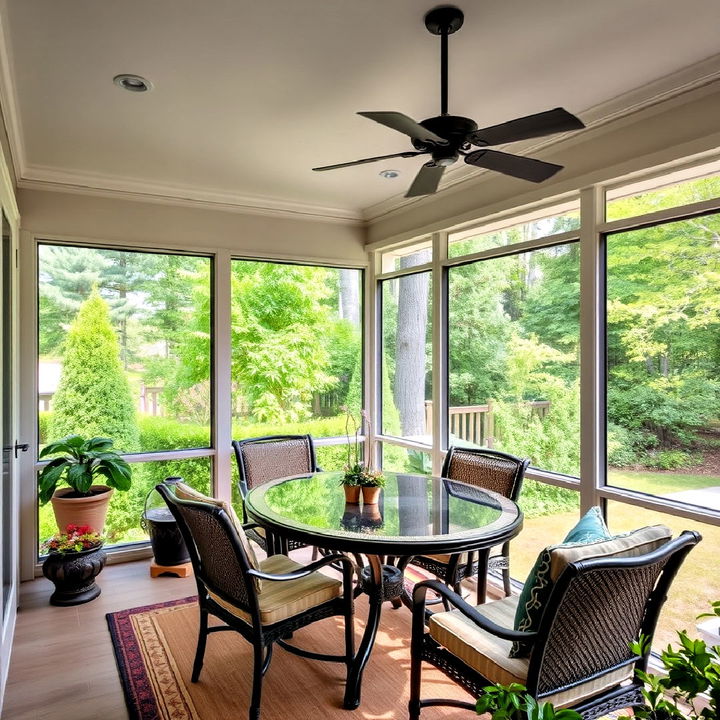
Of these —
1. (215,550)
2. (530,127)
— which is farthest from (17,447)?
(530,127)

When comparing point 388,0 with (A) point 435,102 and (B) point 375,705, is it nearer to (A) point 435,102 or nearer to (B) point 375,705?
(A) point 435,102

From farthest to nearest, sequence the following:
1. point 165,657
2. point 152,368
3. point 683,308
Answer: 1. point 152,368
2. point 165,657
3. point 683,308

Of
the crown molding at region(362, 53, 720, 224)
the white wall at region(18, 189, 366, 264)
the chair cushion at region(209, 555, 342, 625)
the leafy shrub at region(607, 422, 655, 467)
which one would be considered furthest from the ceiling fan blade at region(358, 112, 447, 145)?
the white wall at region(18, 189, 366, 264)

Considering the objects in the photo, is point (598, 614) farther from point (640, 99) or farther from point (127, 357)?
point (127, 357)

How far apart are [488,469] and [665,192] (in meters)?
1.73

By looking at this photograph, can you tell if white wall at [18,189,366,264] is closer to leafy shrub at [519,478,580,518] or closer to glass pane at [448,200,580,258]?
glass pane at [448,200,580,258]

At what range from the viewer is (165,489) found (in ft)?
7.92

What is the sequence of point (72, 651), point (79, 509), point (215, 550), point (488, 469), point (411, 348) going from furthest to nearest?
point (411, 348) → point (79, 509) → point (488, 469) → point (72, 651) → point (215, 550)

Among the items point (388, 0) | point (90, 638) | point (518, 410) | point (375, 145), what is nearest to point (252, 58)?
point (388, 0)

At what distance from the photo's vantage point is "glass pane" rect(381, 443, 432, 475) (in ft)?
14.8

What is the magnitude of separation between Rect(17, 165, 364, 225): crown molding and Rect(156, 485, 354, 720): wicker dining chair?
258 cm

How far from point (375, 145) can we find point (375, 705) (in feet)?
9.76

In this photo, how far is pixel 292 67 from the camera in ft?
8.01

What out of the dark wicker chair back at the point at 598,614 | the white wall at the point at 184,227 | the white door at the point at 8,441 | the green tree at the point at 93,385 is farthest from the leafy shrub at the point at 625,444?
the green tree at the point at 93,385
